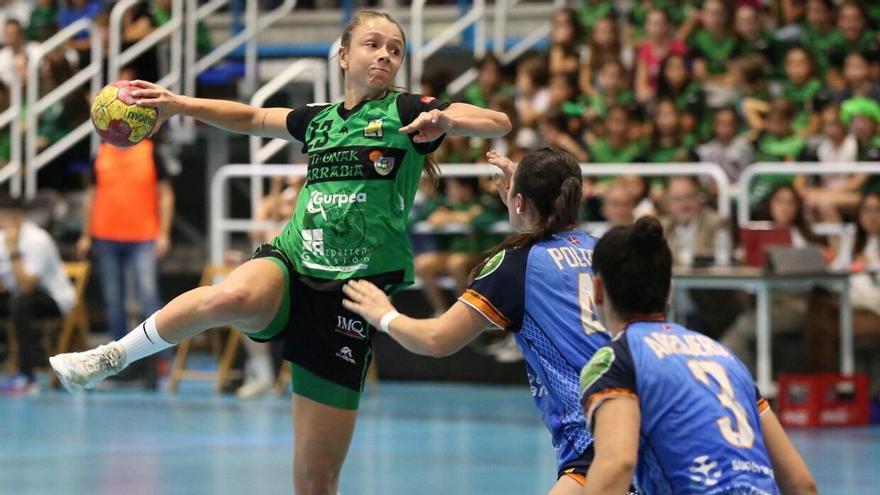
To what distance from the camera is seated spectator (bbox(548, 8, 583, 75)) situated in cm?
1368

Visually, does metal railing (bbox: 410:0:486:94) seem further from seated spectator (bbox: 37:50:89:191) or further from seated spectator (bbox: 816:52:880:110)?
seated spectator (bbox: 37:50:89:191)

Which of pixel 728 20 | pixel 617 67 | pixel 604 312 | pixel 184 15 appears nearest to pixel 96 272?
pixel 184 15

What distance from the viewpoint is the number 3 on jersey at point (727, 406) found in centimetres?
357

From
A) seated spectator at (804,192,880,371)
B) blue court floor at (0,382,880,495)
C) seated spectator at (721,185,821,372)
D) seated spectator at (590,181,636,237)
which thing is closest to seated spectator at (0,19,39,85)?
blue court floor at (0,382,880,495)

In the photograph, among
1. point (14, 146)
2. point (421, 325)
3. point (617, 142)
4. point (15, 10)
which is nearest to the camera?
point (421, 325)

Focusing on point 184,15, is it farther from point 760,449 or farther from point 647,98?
point 760,449

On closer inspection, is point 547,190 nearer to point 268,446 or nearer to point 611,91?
point 268,446

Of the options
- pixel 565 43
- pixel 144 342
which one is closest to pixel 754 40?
pixel 565 43

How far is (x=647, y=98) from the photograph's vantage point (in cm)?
1305

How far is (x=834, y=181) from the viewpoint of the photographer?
11.5 meters

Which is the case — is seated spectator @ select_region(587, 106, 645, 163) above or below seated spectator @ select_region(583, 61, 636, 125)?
below

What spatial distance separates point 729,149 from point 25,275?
569 cm

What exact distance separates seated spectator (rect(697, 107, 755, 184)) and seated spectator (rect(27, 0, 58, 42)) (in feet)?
27.4

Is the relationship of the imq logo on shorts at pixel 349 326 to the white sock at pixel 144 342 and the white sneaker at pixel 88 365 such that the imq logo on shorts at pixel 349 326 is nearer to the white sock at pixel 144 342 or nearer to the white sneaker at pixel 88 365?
the white sock at pixel 144 342
